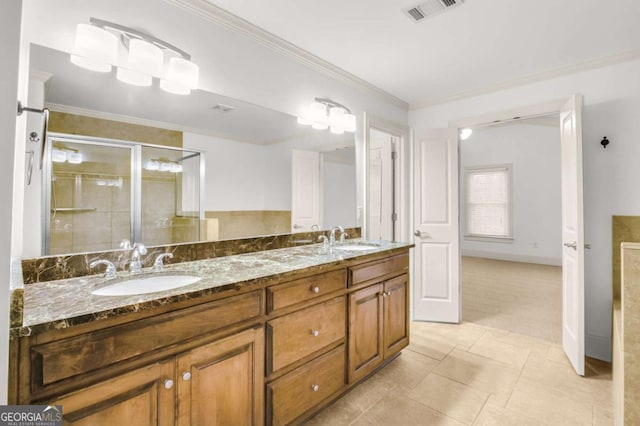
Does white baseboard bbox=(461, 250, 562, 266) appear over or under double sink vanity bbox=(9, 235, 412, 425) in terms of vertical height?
under

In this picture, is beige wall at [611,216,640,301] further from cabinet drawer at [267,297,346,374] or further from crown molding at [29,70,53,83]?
crown molding at [29,70,53,83]

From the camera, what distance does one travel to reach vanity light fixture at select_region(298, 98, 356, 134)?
2.54m

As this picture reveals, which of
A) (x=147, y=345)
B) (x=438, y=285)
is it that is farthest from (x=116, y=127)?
(x=438, y=285)

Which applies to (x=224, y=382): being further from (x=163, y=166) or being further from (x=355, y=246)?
(x=355, y=246)

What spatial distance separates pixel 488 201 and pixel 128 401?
7580 millimetres

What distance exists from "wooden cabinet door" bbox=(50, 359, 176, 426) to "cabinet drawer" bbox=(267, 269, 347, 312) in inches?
19.6

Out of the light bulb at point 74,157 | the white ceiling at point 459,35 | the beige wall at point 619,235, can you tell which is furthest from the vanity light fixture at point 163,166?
the beige wall at point 619,235

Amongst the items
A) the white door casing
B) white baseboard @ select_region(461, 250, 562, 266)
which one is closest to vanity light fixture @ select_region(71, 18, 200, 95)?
the white door casing

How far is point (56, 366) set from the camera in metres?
0.87

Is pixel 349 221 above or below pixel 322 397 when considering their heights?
above

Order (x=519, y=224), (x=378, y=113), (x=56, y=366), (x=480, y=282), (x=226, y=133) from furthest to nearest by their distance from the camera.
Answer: (x=519, y=224), (x=480, y=282), (x=378, y=113), (x=226, y=133), (x=56, y=366)

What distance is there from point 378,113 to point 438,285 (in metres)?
1.99

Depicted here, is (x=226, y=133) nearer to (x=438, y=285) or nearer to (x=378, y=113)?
(x=378, y=113)

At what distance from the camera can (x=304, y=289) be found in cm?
159
